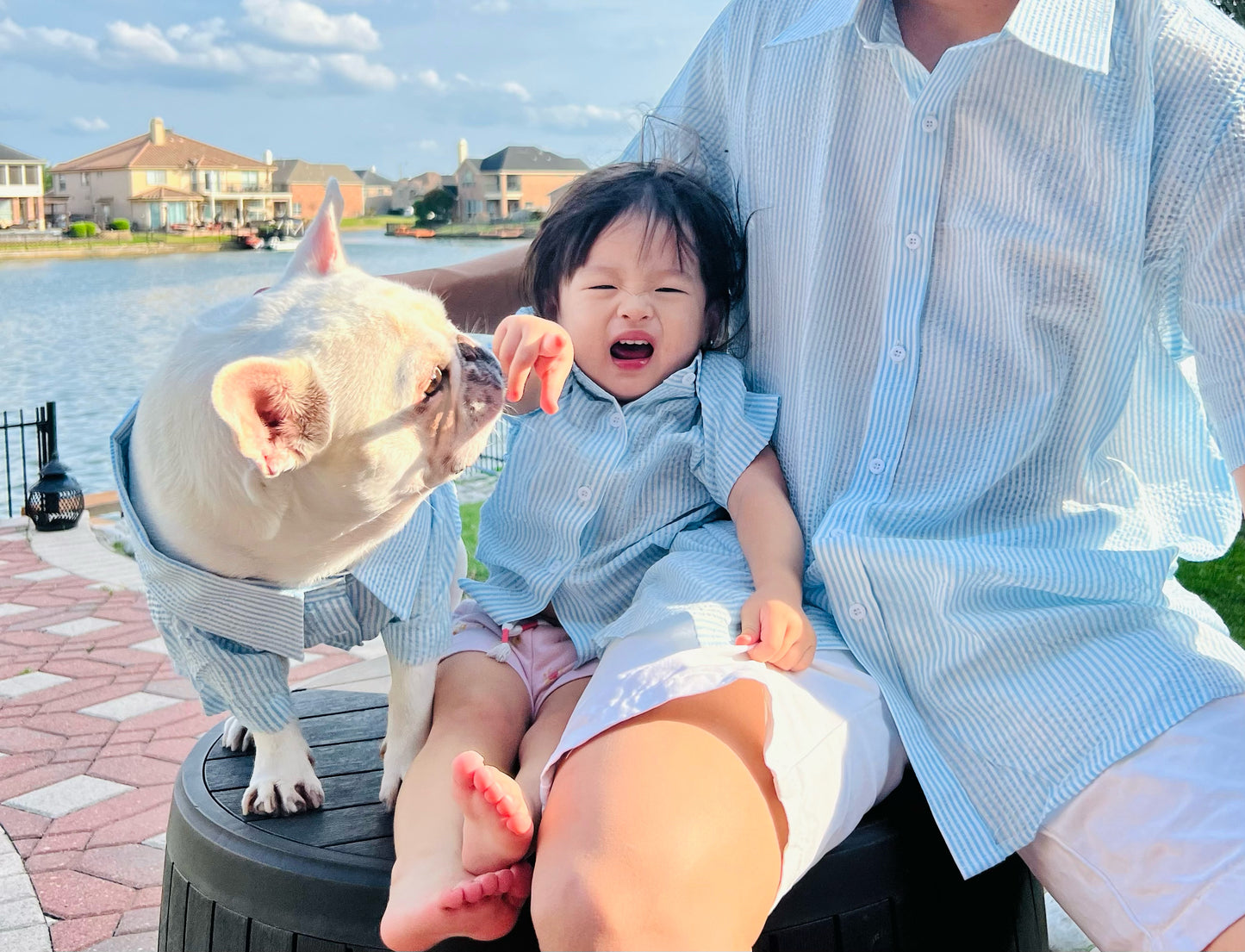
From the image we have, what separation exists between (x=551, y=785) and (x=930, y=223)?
0.88 metres

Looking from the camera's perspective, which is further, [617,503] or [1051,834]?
[617,503]

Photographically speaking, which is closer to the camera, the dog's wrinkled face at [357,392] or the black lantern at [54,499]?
the dog's wrinkled face at [357,392]

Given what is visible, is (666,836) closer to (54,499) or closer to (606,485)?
(606,485)

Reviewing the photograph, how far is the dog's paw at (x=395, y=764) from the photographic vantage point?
138cm

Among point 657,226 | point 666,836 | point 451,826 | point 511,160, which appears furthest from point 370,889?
point 511,160

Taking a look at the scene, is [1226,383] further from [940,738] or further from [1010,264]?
[940,738]

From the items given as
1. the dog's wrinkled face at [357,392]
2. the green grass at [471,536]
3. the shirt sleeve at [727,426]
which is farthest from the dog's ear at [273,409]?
the green grass at [471,536]

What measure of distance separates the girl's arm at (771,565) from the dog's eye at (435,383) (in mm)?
472

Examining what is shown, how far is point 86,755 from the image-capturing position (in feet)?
11.4

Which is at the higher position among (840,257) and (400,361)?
(840,257)

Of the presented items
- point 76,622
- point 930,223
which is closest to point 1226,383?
point 930,223

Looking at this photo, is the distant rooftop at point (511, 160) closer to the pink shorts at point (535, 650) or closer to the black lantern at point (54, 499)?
the black lantern at point (54, 499)

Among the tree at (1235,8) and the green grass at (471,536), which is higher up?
the tree at (1235,8)

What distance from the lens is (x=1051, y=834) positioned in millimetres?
A: 1189
